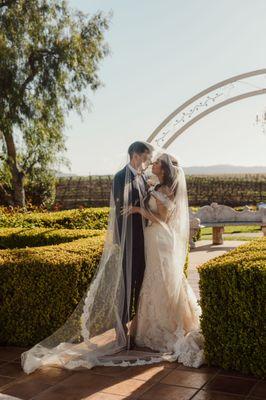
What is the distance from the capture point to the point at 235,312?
396 centimetres

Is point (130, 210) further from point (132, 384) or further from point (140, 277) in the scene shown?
point (132, 384)

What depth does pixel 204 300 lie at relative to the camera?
4133 mm

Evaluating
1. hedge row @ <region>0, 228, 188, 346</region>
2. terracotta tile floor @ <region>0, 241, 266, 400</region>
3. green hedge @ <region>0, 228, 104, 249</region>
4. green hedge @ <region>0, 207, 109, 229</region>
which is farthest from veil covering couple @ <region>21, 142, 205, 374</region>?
green hedge @ <region>0, 207, 109, 229</region>

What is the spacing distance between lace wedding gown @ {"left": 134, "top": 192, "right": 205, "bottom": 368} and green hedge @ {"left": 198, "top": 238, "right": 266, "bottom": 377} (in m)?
0.60

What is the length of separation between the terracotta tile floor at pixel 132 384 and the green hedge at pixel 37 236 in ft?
8.10

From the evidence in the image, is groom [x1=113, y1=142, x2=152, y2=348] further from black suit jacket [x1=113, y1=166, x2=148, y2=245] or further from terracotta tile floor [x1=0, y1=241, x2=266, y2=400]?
terracotta tile floor [x1=0, y1=241, x2=266, y2=400]

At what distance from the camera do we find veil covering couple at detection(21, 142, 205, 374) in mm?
4676

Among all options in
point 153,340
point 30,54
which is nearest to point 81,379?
point 153,340

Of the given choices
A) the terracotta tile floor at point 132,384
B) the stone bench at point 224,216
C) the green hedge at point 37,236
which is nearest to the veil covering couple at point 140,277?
the terracotta tile floor at point 132,384

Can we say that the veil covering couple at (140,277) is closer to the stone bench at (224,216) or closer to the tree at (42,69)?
the stone bench at (224,216)

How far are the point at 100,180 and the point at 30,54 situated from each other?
10.5 metres

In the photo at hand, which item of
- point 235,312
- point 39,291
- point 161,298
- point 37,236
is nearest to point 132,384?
point 235,312

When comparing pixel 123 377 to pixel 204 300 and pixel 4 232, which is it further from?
pixel 4 232

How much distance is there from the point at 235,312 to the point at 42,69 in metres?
15.0
